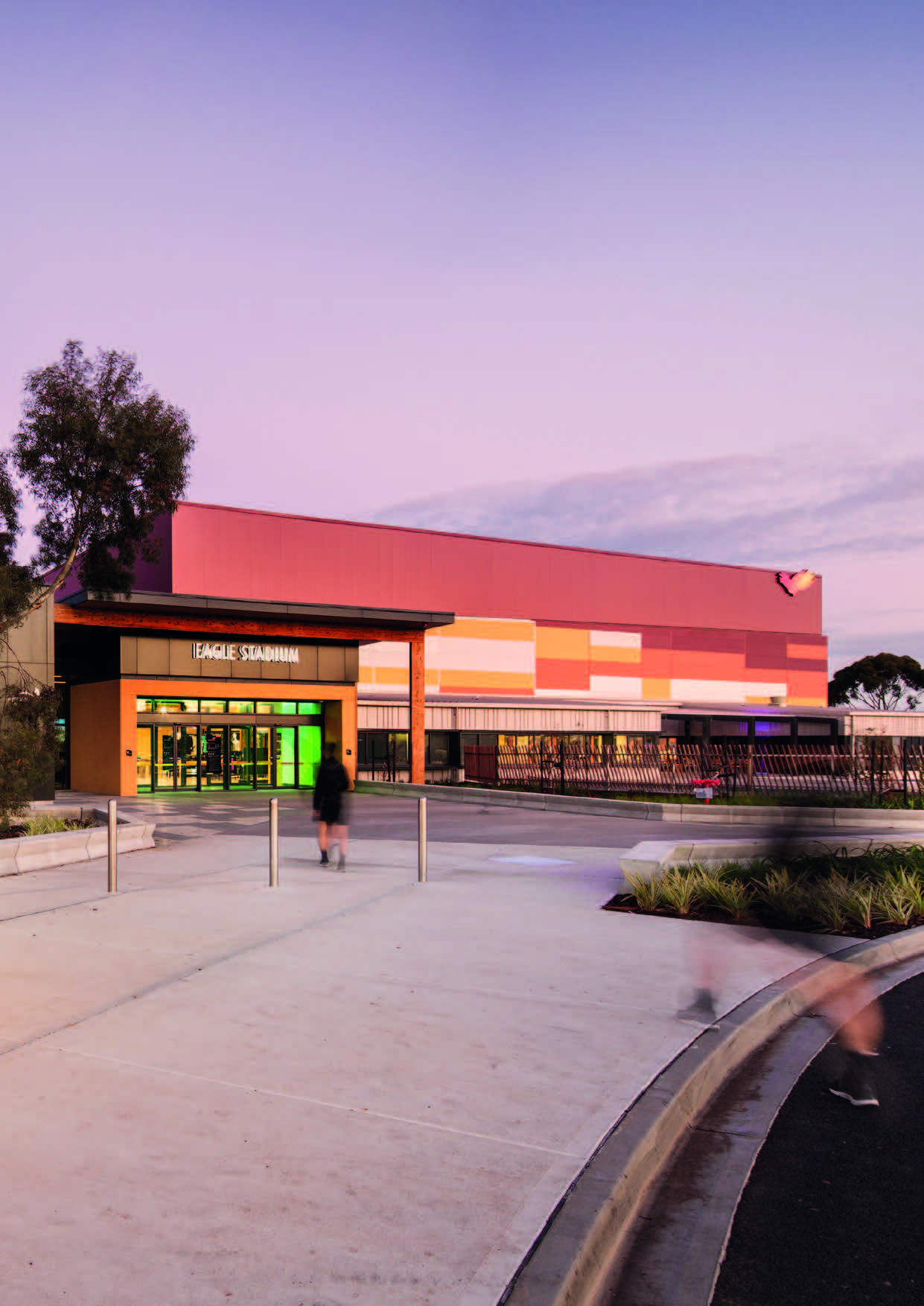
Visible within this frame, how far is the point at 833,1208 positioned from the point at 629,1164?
887 millimetres

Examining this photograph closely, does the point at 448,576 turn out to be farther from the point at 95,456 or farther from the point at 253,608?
the point at 95,456

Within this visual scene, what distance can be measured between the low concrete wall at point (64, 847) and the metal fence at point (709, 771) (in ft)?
49.4

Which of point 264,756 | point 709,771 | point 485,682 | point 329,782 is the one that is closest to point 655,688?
point 485,682

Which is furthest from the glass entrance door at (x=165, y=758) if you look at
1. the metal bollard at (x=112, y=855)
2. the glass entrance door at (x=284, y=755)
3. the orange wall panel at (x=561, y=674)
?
the orange wall panel at (x=561, y=674)

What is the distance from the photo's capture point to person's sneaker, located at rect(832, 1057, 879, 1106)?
18.5ft

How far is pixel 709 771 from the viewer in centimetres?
2830

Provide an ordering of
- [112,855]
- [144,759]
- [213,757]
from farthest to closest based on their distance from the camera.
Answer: [213,757] → [144,759] → [112,855]

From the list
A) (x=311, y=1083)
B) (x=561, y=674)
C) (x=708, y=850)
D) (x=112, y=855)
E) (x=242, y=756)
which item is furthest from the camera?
(x=561, y=674)

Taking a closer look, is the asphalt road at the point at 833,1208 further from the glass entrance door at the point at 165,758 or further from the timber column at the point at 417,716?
the glass entrance door at the point at 165,758

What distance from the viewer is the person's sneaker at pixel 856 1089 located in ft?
18.5

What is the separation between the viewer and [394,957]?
844 cm

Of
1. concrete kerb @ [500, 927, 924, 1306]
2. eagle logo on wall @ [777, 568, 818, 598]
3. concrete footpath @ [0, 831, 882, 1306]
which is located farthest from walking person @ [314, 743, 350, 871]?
eagle logo on wall @ [777, 568, 818, 598]

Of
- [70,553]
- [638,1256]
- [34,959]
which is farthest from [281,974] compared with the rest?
[70,553]

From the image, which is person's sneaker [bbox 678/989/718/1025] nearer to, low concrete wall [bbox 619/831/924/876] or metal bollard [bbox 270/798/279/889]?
low concrete wall [bbox 619/831/924/876]
